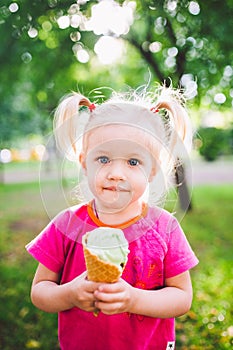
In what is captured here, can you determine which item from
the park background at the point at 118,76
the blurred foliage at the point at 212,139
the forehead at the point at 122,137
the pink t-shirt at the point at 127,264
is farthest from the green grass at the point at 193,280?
the blurred foliage at the point at 212,139

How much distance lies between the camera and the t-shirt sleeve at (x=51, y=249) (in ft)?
4.39

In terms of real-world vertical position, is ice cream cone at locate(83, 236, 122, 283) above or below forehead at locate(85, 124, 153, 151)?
below

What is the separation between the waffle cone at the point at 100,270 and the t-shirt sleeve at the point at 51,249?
25 cm

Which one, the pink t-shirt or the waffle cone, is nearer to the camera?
the waffle cone

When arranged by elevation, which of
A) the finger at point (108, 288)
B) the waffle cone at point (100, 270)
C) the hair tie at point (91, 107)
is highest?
the hair tie at point (91, 107)

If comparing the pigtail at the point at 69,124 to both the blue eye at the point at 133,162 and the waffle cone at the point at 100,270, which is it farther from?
the waffle cone at the point at 100,270

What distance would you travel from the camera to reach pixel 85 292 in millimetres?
1129

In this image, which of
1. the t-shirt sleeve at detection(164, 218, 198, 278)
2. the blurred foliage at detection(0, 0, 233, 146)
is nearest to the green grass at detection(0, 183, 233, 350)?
the t-shirt sleeve at detection(164, 218, 198, 278)

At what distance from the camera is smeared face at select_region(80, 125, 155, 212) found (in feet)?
3.80

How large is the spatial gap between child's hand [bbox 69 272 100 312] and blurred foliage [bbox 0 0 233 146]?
1.66 meters

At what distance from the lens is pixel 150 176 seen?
4.11ft

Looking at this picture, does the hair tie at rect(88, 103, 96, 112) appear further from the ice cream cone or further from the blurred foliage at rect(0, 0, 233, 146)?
Answer: the blurred foliage at rect(0, 0, 233, 146)

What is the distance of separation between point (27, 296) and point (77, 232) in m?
2.61

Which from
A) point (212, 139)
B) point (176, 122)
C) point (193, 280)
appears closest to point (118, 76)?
point (212, 139)
